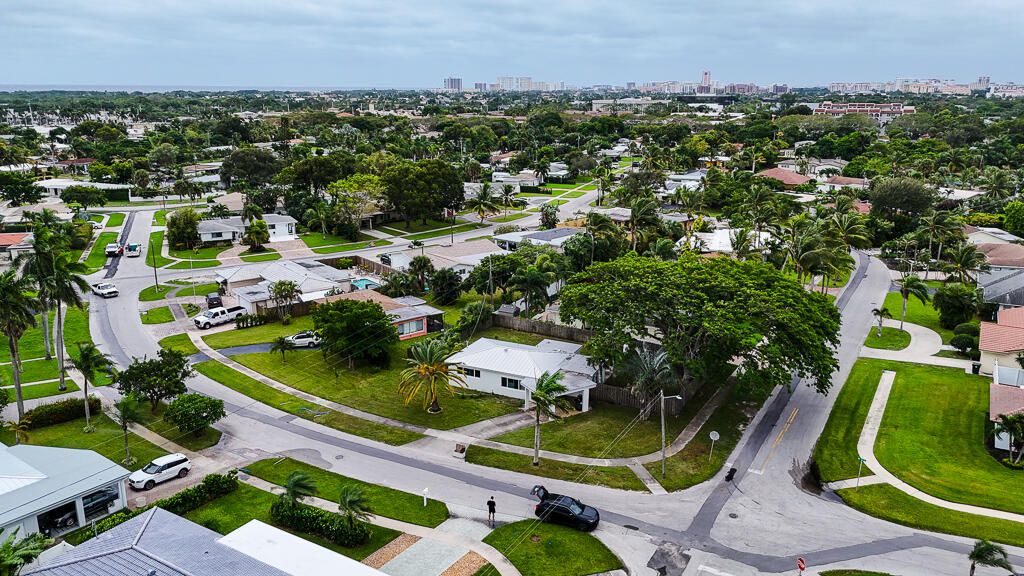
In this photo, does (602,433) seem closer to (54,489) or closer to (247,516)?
(247,516)

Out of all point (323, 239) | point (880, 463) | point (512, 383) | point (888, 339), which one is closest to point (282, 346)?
point (512, 383)

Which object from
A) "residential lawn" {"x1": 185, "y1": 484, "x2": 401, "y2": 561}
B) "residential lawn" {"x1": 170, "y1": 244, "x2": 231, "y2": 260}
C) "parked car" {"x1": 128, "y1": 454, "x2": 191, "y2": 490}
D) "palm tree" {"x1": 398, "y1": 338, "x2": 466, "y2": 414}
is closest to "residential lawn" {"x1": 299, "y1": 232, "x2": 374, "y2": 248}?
"residential lawn" {"x1": 170, "y1": 244, "x2": 231, "y2": 260}

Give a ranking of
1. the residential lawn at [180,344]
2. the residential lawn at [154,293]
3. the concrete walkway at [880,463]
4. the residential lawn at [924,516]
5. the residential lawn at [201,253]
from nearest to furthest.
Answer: the residential lawn at [924,516] → the concrete walkway at [880,463] → the residential lawn at [180,344] → the residential lawn at [154,293] → the residential lawn at [201,253]

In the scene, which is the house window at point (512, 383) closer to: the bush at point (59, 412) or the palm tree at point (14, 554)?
the bush at point (59, 412)

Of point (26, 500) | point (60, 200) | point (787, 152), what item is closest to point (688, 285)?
point (26, 500)

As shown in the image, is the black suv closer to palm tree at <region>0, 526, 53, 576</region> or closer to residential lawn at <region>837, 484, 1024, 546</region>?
residential lawn at <region>837, 484, 1024, 546</region>

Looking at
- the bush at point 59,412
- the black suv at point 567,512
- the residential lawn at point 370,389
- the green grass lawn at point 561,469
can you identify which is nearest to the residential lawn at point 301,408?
the residential lawn at point 370,389
